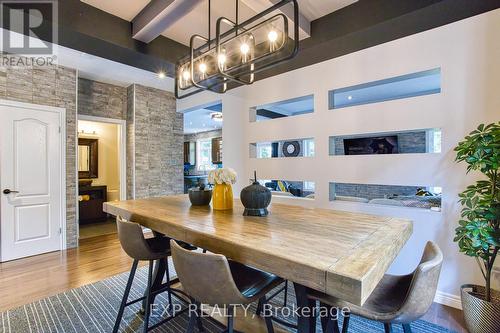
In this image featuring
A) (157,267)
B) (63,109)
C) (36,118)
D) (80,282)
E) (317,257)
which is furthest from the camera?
(63,109)

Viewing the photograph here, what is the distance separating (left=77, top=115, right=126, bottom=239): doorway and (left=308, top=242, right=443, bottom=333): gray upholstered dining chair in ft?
16.2

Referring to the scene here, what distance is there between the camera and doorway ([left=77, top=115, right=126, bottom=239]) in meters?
5.47

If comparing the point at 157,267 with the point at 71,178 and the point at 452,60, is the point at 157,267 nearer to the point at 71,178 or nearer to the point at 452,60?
the point at 71,178

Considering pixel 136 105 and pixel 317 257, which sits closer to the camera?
pixel 317 257

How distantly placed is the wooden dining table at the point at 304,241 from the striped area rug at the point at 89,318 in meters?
0.94

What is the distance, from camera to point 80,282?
2.85 m

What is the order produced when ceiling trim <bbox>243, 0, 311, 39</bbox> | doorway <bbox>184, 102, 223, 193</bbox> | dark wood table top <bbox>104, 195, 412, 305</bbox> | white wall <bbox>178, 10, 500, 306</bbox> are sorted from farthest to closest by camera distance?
doorway <bbox>184, 102, 223, 193</bbox> < white wall <bbox>178, 10, 500, 306</bbox> < ceiling trim <bbox>243, 0, 311, 39</bbox> < dark wood table top <bbox>104, 195, 412, 305</bbox>

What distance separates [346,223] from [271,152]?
644 centimetres

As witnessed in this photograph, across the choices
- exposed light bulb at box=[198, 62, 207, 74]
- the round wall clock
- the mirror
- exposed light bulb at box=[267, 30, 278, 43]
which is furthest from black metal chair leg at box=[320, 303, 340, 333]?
the mirror

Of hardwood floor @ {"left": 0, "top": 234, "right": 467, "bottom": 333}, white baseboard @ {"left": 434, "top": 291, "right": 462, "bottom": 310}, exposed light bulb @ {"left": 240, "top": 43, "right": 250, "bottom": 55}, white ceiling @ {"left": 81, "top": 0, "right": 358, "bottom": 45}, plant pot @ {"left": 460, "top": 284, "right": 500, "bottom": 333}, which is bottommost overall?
hardwood floor @ {"left": 0, "top": 234, "right": 467, "bottom": 333}

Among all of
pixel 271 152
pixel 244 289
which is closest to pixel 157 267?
pixel 244 289

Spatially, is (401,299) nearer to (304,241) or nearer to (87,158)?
(304,241)

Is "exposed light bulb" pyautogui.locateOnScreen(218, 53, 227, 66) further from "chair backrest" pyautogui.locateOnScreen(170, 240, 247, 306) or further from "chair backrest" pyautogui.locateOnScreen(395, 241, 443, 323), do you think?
"chair backrest" pyautogui.locateOnScreen(395, 241, 443, 323)

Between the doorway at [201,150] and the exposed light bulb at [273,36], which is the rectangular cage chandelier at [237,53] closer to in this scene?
the exposed light bulb at [273,36]
